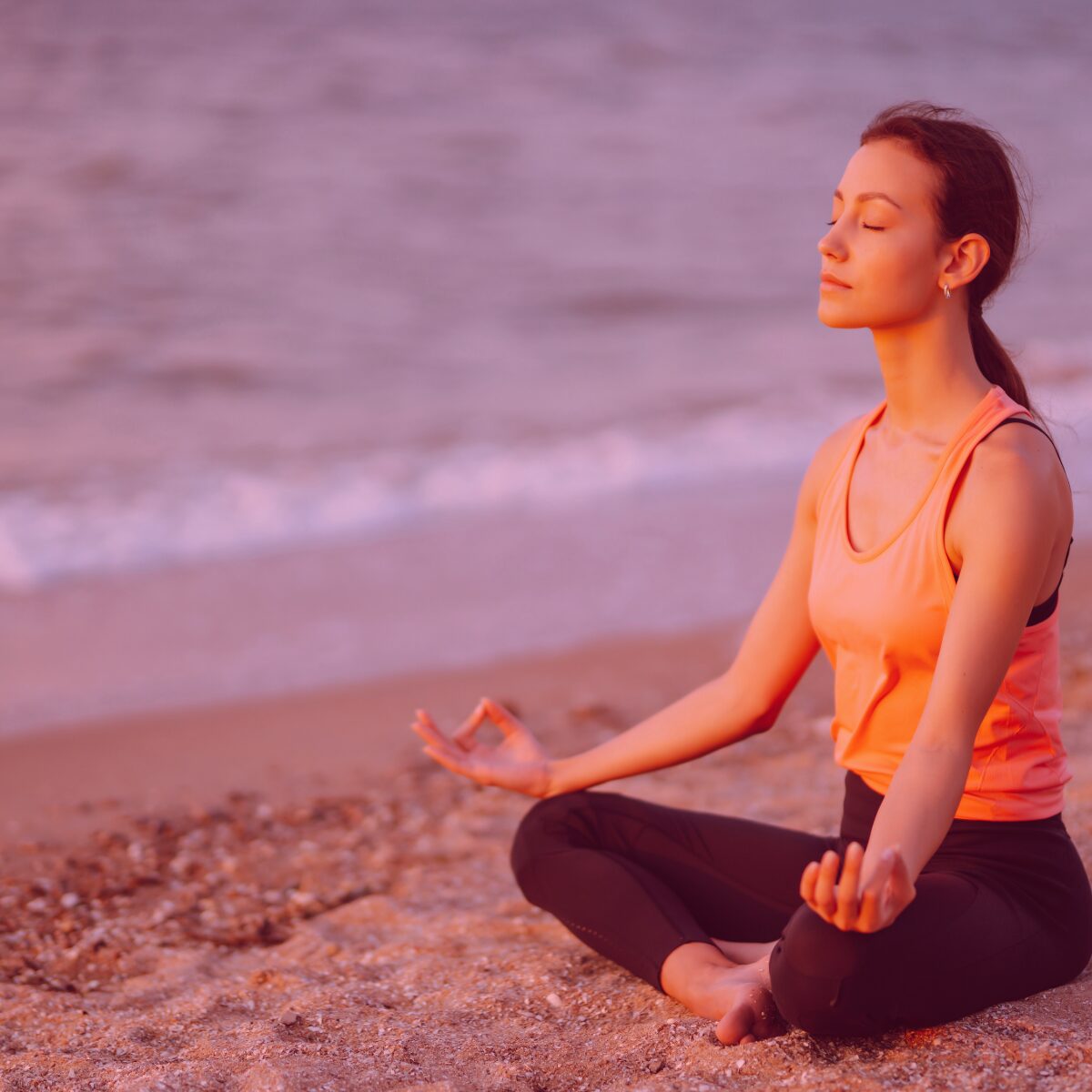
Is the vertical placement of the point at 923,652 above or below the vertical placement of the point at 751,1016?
above

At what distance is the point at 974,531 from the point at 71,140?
42.5 ft

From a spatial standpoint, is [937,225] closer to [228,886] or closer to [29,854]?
[228,886]

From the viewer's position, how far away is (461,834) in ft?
13.0

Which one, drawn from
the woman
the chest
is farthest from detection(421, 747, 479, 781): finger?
the chest

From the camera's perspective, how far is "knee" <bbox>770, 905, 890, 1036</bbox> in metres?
2.19

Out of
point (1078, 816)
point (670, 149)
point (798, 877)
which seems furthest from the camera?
point (670, 149)

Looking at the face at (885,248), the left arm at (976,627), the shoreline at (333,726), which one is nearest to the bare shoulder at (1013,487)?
the left arm at (976,627)

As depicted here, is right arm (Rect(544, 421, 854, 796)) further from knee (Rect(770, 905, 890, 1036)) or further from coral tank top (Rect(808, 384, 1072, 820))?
knee (Rect(770, 905, 890, 1036))

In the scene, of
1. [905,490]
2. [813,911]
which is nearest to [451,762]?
[813,911]

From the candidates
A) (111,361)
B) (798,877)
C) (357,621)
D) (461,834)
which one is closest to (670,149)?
(111,361)

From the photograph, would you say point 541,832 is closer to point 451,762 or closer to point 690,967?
point 451,762

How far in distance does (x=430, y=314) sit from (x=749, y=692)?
9.04 m

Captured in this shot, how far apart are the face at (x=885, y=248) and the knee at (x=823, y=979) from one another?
3.24ft

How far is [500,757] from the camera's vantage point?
303cm
